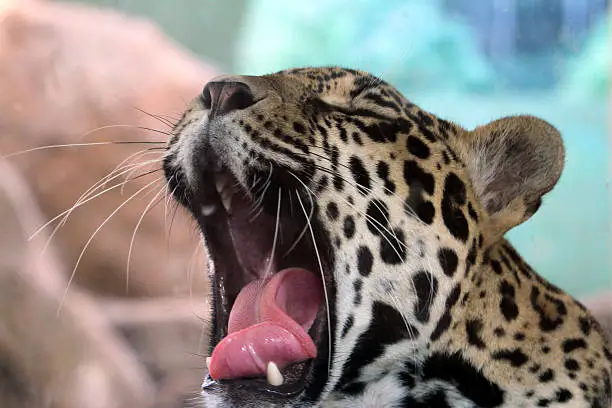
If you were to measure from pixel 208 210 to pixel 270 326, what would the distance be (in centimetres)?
28

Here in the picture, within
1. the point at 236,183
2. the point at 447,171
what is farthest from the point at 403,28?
the point at 236,183

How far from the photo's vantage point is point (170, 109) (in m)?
1.90

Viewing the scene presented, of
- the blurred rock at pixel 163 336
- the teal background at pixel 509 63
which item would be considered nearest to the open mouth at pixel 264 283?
the teal background at pixel 509 63

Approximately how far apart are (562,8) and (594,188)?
1.49ft

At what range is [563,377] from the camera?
127 centimetres

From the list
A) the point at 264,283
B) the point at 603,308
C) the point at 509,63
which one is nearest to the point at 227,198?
the point at 264,283

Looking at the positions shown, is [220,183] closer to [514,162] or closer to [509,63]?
[514,162]

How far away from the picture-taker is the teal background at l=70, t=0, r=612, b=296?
171 cm

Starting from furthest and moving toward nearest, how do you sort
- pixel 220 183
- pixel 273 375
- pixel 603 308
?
pixel 603 308 → pixel 220 183 → pixel 273 375

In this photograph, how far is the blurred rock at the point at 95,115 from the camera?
6.80ft

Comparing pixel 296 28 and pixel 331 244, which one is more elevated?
pixel 296 28

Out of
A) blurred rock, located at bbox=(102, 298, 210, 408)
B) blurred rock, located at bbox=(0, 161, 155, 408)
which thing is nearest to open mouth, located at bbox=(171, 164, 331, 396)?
blurred rock, located at bbox=(102, 298, 210, 408)

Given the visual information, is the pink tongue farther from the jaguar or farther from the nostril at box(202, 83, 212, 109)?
the nostril at box(202, 83, 212, 109)

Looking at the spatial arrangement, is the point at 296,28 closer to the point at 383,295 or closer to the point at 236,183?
the point at 236,183
